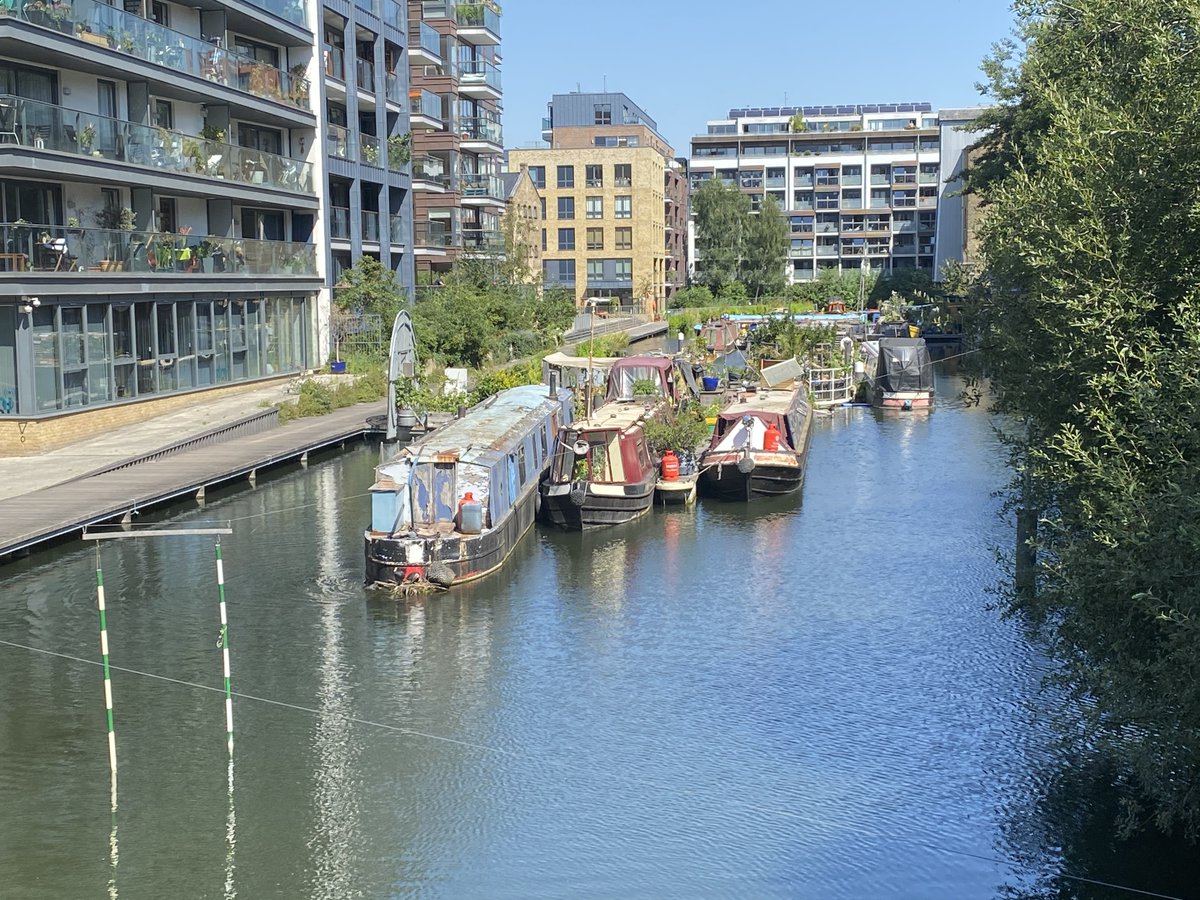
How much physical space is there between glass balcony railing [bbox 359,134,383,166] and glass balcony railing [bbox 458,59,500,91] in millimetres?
15814

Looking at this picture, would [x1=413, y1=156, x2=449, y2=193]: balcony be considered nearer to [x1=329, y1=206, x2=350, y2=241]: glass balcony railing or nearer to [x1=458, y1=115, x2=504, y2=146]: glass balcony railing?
[x1=458, y1=115, x2=504, y2=146]: glass balcony railing

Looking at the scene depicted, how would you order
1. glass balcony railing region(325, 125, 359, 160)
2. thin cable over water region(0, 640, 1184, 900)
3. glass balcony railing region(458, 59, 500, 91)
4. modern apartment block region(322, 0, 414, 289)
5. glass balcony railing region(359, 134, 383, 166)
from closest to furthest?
thin cable over water region(0, 640, 1184, 900)
glass balcony railing region(325, 125, 359, 160)
modern apartment block region(322, 0, 414, 289)
glass balcony railing region(359, 134, 383, 166)
glass balcony railing region(458, 59, 500, 91)

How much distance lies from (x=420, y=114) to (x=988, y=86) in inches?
1161

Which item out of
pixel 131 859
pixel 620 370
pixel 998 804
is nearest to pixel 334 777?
pixel 131 859

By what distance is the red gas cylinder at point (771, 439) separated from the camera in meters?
35.1

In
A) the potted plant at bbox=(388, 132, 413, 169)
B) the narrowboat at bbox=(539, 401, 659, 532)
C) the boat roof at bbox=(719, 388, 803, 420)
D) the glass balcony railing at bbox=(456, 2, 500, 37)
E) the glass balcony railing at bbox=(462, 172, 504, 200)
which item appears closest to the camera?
the narrowboat at bbox=(539, 401, 659, 532)

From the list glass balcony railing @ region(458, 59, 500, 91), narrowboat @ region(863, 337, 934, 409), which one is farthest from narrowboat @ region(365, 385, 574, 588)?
glass balcony railing @ region(458, 59, 500, 91)

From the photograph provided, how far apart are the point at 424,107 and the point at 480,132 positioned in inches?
349

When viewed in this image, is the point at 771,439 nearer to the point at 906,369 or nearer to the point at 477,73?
the point at 906,369

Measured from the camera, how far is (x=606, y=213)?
108 m

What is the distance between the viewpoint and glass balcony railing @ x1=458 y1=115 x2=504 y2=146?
2827 inches

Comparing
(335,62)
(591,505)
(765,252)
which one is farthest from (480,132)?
(591,505)

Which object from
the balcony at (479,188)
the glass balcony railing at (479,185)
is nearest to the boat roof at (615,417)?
the balcony at (479,188)

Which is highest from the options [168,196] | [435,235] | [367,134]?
[367,134]
